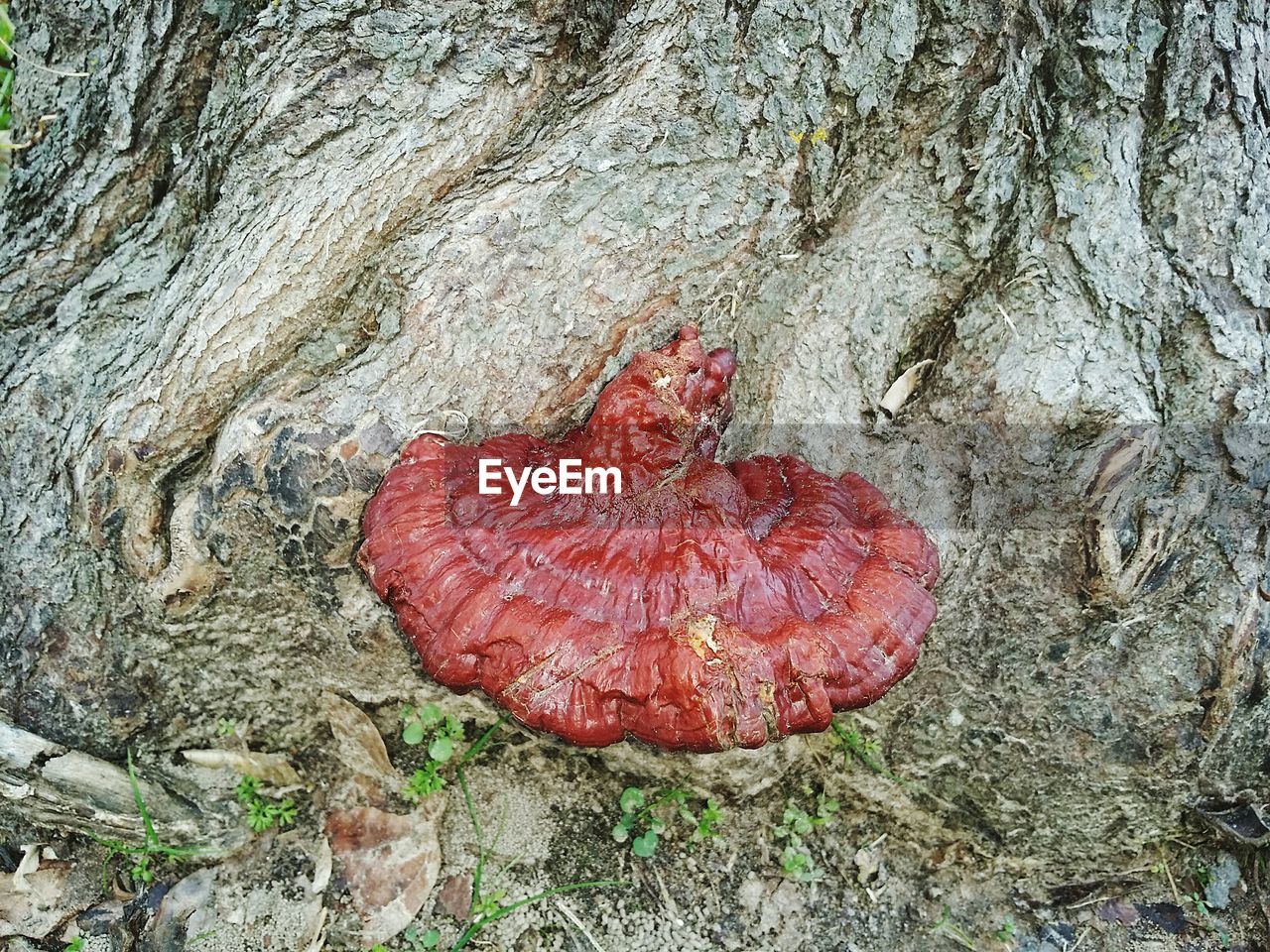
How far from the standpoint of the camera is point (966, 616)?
→ 346 centimetres

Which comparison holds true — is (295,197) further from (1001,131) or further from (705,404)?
(1001,131)

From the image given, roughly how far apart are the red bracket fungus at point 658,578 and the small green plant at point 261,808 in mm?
1384

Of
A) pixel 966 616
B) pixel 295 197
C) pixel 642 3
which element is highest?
pixel 642 3

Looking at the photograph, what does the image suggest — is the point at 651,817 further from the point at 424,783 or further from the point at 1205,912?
the point at 1205,912

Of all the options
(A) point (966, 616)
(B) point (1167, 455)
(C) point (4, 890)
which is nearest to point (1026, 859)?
(A) point (966, 616)

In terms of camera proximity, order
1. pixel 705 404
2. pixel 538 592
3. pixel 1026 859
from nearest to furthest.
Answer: pixel 538 592 → pixel 705 404 → pixel 1026 859

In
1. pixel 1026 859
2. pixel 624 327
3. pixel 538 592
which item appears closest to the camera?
pixel 538 592

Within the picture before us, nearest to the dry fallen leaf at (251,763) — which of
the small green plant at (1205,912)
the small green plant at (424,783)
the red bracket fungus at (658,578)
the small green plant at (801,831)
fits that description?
the small green plant at (424,783)

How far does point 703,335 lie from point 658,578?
128 cm

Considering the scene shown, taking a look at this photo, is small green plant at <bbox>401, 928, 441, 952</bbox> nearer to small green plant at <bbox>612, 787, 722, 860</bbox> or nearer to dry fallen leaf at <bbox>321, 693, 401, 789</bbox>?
dry fallen leaf at <bbox>321, 693, 401, 789</bbox>

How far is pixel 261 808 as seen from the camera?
366cm

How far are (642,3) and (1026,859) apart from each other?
3606 mm

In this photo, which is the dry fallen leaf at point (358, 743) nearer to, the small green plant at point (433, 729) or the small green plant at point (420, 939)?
the small green plant at point (433, 729)

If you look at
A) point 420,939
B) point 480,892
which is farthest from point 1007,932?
point 420,939
